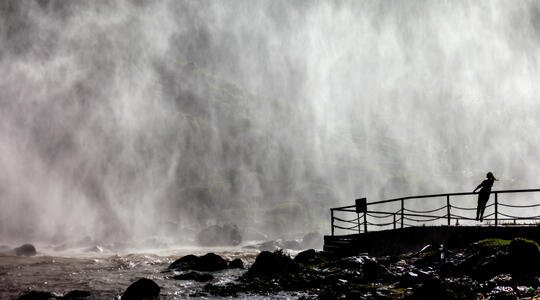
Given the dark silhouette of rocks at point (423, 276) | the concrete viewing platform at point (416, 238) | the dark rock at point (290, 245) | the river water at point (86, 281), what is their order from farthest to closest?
1. the dark rock at point (290, 245)
2. the river water at point (86, 281)
3. the concrete viewing platform at point (416, 238)
4. the dark silhouette of rocks at point (423, 276)

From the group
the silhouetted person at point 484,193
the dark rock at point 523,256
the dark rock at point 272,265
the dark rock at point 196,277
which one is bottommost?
the dark rock at point 196,277

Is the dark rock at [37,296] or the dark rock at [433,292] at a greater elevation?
the dark rock at [433,292]

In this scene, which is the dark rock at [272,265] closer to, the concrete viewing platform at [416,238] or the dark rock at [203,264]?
the dark rock at [203,264]

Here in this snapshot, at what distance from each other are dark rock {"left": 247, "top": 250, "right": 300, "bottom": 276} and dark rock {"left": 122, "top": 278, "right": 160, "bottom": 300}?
4277 mm

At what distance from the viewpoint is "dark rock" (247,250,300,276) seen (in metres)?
14.0

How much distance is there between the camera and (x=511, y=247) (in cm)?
912

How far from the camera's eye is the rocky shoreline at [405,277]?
7777 mm

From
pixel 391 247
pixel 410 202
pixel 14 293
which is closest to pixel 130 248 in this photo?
pixel 14 293

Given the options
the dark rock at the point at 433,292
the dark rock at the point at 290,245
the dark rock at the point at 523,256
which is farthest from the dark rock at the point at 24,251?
the dark rock at the point at 523,256

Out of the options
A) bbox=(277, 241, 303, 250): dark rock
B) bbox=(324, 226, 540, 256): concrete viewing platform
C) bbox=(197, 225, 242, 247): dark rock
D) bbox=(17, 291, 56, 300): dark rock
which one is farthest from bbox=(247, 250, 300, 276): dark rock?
bbox=(197, 225, 242, 247): dark rock

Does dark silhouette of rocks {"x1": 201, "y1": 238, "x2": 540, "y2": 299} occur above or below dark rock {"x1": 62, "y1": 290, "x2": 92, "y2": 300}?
above

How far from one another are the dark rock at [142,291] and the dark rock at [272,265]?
4.28 metres

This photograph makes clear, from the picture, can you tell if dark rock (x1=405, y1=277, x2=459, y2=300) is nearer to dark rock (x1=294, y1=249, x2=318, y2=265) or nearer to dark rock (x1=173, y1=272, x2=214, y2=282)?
dark rock (x1=173, y1=272, x2=214, y2=282)

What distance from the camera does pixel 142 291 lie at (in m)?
10.8
